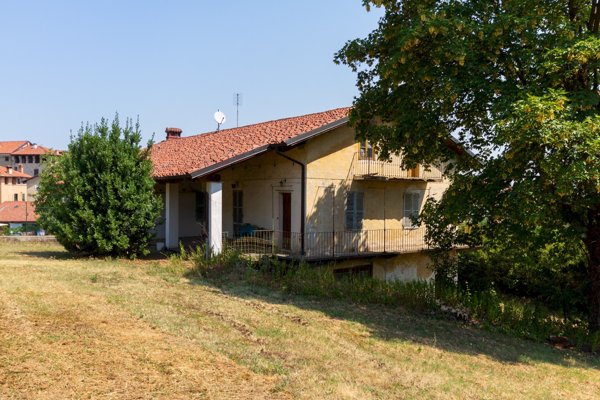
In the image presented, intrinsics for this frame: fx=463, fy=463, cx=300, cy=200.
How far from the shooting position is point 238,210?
19.6 m

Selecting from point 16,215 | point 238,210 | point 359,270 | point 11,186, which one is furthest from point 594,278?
point 11,186

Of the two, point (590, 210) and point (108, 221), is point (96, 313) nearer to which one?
point (108, 221)

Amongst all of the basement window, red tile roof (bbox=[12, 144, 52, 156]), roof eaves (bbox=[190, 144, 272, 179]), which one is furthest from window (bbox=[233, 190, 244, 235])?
red tile roof (bbox=[12, 144, 52, 156])

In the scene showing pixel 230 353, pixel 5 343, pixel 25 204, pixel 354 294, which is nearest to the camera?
pixel 5 343

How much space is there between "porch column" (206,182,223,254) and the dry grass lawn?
3.53 m

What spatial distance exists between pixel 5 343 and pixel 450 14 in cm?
1090

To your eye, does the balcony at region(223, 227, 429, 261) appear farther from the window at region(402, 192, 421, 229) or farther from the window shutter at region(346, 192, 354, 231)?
the window at region(402, 192, 421, 229)

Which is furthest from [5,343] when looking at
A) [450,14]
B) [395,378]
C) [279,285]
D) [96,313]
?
[450,14]

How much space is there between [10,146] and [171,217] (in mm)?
96729

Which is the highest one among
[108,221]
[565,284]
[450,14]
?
[450,14]

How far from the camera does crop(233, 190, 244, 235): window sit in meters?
19.4

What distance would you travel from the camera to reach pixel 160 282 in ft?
39.7

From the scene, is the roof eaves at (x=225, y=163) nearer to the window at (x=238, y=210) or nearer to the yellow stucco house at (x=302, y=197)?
the yellow stucco house at (x=302, y=197)

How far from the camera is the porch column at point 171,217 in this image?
18328mm
